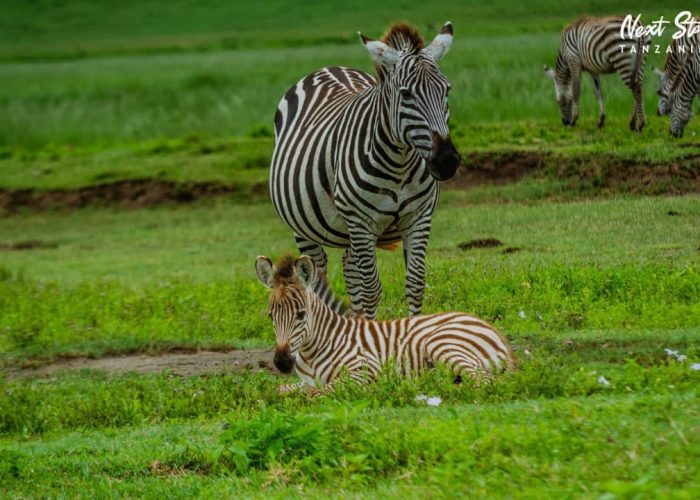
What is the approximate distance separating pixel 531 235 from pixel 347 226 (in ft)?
16.9

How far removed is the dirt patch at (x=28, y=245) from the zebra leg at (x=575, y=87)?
9.57 meters

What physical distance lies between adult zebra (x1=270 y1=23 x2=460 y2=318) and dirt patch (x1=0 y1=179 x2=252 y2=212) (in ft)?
35.9

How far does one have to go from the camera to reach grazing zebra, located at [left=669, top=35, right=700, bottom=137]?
Result: 17.4 meters

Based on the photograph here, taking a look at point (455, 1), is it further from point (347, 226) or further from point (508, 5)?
point (347, 226)

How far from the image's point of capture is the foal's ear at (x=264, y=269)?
9344mm

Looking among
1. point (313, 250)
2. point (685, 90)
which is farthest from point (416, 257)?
point (685, 90)

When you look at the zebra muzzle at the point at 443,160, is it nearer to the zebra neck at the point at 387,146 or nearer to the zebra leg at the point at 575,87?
the zebra neck at the point at 387,146

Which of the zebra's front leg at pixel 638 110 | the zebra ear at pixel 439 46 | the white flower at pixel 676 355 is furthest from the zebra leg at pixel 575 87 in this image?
the white flower at pixel 676 355

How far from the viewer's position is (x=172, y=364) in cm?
1165

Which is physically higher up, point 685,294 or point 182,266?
point 685,294

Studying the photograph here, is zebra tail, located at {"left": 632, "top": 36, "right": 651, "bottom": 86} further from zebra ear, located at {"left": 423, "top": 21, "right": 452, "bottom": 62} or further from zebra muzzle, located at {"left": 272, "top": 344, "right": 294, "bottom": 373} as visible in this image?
zebra muzzle, located at {"left": 272, "top": 344, "right": 294, "bottom": 373}

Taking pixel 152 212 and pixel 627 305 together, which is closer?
pixel 627 305

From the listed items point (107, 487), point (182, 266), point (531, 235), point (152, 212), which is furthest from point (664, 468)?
point (152, 212)

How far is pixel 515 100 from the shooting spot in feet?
78.6
